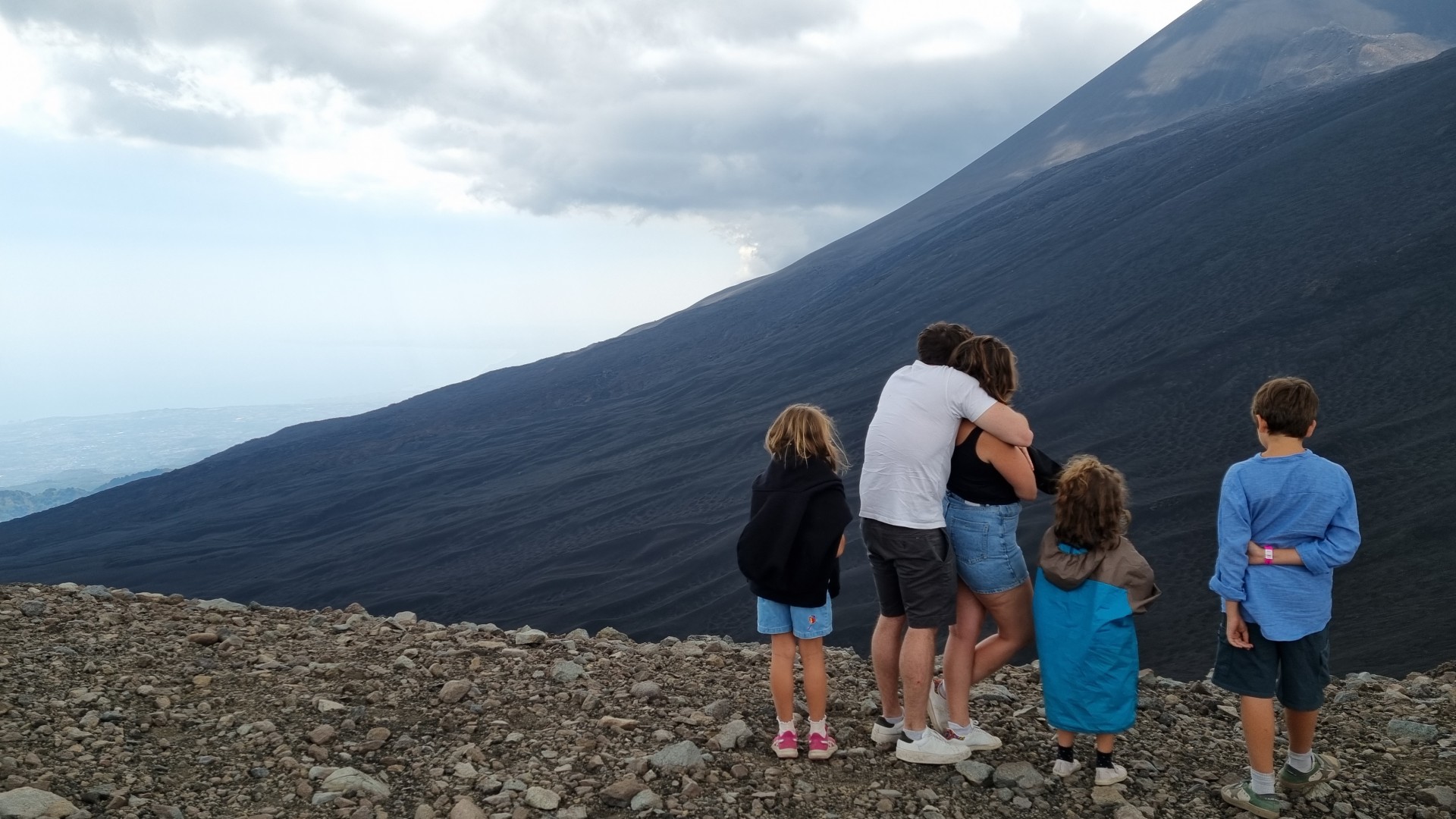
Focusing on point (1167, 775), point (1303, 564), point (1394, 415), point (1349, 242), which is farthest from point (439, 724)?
point (1349, 242)

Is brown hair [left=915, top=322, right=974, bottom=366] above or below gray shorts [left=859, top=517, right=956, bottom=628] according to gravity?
above

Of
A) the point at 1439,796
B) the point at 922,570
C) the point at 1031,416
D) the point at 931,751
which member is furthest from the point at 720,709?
the point at 1031,416

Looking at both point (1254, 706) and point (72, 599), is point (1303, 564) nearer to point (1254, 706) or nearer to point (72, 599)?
point (1254, 706)

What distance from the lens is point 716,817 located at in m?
2.75

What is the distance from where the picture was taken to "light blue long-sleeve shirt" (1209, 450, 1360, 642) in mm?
2650

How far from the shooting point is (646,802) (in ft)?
9.20

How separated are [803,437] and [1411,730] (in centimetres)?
256

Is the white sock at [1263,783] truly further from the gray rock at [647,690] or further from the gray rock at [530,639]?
the gray rock at [530,639]

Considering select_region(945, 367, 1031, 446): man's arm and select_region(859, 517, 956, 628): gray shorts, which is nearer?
select_region(945, 367, 1031, 446): man's arm

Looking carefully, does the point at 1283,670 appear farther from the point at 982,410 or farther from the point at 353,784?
the point at 353,784

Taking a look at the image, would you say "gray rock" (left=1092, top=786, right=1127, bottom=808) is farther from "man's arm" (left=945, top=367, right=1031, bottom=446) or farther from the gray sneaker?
"man's arm" (left=945, top=367, right=1031, bottom=446)

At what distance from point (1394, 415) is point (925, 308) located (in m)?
14.6

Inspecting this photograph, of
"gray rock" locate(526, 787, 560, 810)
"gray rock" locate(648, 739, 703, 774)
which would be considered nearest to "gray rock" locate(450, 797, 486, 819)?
"gray rock" locate(526, 787, 560, 810)

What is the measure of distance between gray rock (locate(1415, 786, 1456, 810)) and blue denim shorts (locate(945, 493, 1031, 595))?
137 cm
